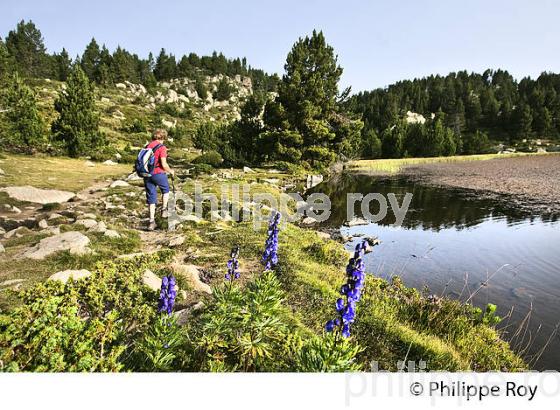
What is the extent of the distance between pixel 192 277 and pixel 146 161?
453 centimetres

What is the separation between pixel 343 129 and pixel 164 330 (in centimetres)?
3456

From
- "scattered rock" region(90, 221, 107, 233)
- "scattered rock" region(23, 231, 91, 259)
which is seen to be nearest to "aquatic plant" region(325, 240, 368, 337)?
"scattered rock" region(23, 231, 91, 259)

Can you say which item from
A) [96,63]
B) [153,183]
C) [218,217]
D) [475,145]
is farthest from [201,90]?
[153,183]

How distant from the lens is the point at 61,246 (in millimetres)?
7961

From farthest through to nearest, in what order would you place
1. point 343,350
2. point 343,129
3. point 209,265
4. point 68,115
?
point 343,129 < point 68,115 < point 209,265 < point 343,350

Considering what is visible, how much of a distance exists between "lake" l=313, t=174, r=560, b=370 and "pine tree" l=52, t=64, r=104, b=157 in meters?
26.2

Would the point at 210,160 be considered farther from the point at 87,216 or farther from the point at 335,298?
the point at 335,298

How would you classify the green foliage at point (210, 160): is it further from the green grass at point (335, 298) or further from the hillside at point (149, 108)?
the green grass at point (335, 298)

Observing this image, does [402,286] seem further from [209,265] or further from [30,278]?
[30,278]

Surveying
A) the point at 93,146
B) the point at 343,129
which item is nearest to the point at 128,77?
the point at 93,146

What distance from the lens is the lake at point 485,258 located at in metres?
7.89

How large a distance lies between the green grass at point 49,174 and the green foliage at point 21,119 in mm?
1963
